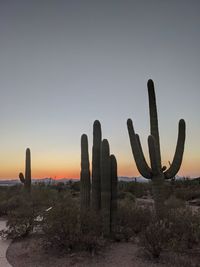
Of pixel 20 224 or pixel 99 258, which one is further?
pixel 20 224

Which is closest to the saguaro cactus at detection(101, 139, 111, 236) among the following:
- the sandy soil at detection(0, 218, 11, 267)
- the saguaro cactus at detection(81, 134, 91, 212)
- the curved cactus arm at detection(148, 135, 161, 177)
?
the saguaro cactus at detection(81, 134, 91, 212)

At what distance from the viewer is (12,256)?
9891 millimetres

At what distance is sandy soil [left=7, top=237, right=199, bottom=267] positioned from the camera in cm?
852

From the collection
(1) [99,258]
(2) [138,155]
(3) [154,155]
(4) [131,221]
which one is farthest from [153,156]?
(1) [99,258]

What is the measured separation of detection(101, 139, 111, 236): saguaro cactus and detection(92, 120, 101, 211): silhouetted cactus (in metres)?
0.62

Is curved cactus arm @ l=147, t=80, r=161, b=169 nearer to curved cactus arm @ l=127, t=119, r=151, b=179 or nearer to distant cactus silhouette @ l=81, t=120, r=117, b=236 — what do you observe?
curved cactus arm @ l=127, t=119, r=151, b=179

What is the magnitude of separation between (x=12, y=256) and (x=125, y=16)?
1211 cm

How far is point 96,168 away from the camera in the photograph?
12.6m

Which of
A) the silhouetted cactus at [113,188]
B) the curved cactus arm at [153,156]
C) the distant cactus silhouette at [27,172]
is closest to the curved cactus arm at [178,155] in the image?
the curved cactus arm at [153,156]

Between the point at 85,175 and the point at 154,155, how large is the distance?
2787 mm

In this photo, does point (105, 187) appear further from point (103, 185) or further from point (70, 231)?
point (70, 231)

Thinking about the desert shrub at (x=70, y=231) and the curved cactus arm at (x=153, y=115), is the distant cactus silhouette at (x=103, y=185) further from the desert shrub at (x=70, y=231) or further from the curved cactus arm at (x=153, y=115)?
the curved cactus arm at (x=153, y=115)

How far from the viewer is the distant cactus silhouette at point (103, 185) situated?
1140 cm

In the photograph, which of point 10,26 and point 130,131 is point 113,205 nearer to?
point 130,131
